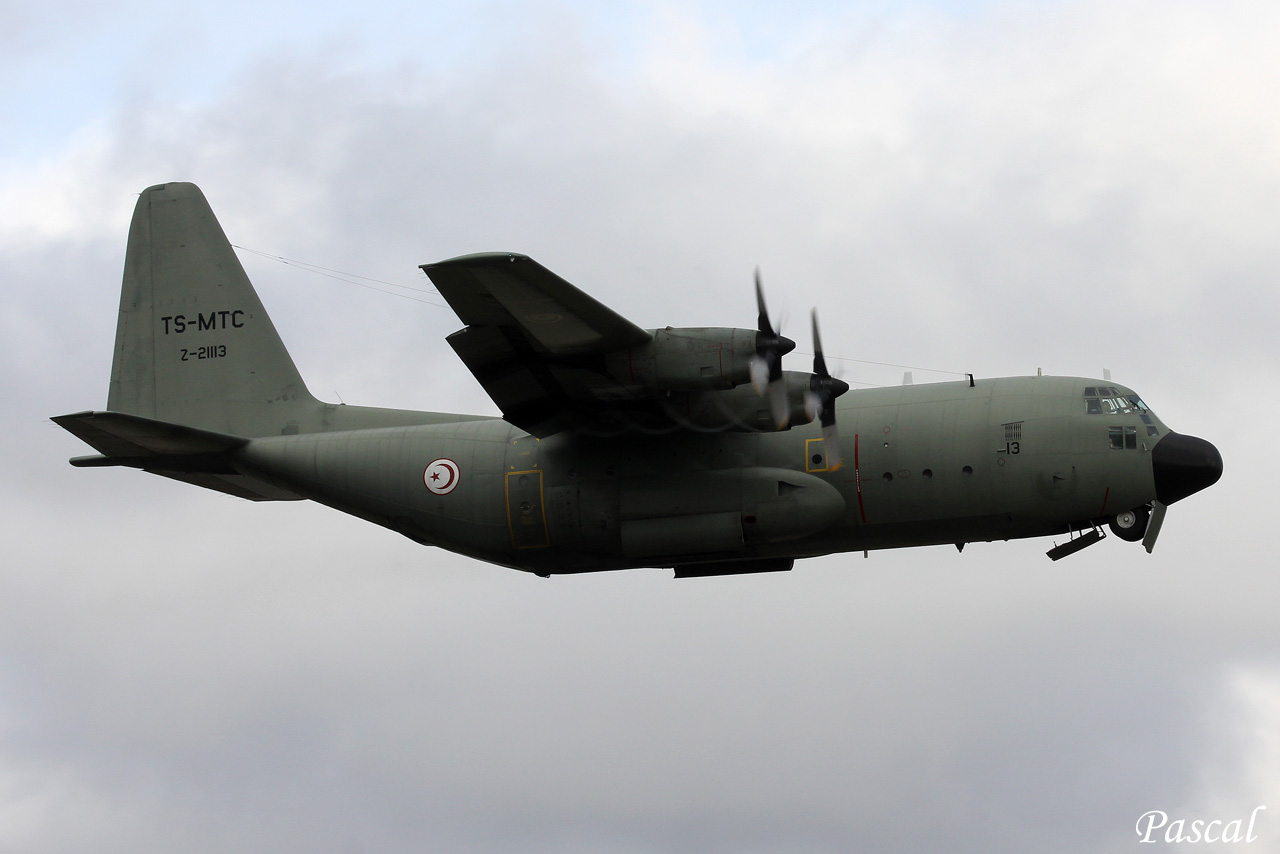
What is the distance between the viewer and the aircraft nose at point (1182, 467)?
832 inches

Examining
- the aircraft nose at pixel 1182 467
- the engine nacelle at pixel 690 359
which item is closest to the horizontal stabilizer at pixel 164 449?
the engine nacelle at pixel 690 359

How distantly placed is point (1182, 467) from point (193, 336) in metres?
17.4

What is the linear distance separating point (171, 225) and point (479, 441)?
8.31 meters

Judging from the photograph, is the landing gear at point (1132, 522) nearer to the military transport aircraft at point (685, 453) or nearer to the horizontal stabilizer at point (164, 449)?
the military transport aircraft at point (685, 453)

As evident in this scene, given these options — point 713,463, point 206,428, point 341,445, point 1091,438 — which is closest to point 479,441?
point 341,445

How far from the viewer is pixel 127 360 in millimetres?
26672

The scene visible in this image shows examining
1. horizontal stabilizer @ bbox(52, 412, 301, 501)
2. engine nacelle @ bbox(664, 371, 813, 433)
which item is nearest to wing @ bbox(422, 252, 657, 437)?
engine nacelle @ bbox(664, 371, 813, 433)

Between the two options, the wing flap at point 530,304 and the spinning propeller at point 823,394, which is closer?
the wing flap at point 530,304

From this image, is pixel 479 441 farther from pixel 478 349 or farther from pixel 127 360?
pixel 127 360

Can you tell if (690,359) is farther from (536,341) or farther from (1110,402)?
(1110,402)

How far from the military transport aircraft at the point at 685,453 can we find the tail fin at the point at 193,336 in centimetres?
113

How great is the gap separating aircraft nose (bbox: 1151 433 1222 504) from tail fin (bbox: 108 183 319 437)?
14.3 m

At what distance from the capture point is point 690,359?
19891 millimetres

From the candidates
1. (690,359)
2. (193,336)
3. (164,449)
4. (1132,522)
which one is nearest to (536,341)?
(690,359)
